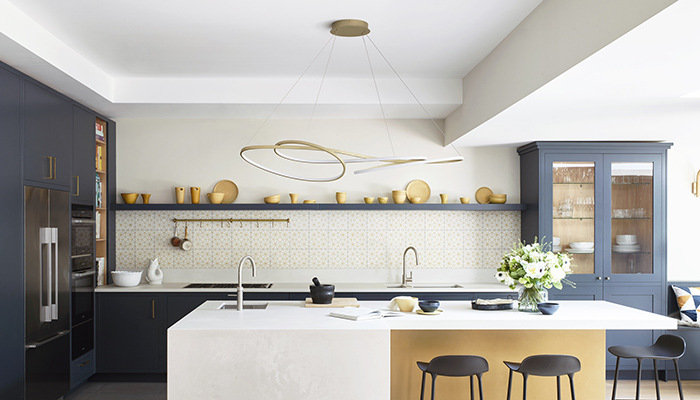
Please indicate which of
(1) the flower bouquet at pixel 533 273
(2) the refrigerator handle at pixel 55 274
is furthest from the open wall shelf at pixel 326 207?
(1) the flower bouquet at pixel 533 273

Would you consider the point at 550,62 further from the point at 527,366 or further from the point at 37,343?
the point at 37,343

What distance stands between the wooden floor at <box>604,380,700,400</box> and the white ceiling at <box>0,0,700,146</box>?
2294mm

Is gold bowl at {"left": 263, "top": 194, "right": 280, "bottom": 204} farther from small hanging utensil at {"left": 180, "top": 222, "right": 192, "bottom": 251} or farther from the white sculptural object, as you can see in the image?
the white sculptural object

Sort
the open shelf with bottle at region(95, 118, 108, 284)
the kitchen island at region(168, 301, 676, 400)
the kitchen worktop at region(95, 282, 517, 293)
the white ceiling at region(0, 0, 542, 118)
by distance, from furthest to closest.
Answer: the open shelf with bottle at region(95, 118, 108, 284) < the kitchen worktop at region(95, 282, 517, 293) < the white ceiling at region(0, 0, 542, 118) < the kitchen island at region(168, 301, 676, 400)

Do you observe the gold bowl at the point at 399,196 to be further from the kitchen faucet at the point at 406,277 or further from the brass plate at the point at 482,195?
the brass plate at the point at 482,195

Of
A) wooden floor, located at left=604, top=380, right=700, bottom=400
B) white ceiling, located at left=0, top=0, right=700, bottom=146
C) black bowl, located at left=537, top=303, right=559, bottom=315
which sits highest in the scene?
white ceiling, located at left=0, top=0, right=700, bottom=146

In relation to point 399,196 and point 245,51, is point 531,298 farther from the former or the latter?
point 245,51

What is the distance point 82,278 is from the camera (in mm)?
4832

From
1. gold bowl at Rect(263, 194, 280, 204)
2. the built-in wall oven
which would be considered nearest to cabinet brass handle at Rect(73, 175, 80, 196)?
the built-in wall oven

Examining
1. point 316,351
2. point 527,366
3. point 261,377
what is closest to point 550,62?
point 527,366

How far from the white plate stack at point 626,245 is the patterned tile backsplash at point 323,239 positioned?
95 cm

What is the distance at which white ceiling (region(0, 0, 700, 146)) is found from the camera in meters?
3.15

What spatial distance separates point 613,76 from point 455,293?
278 cm

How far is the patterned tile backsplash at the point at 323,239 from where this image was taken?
571cm
